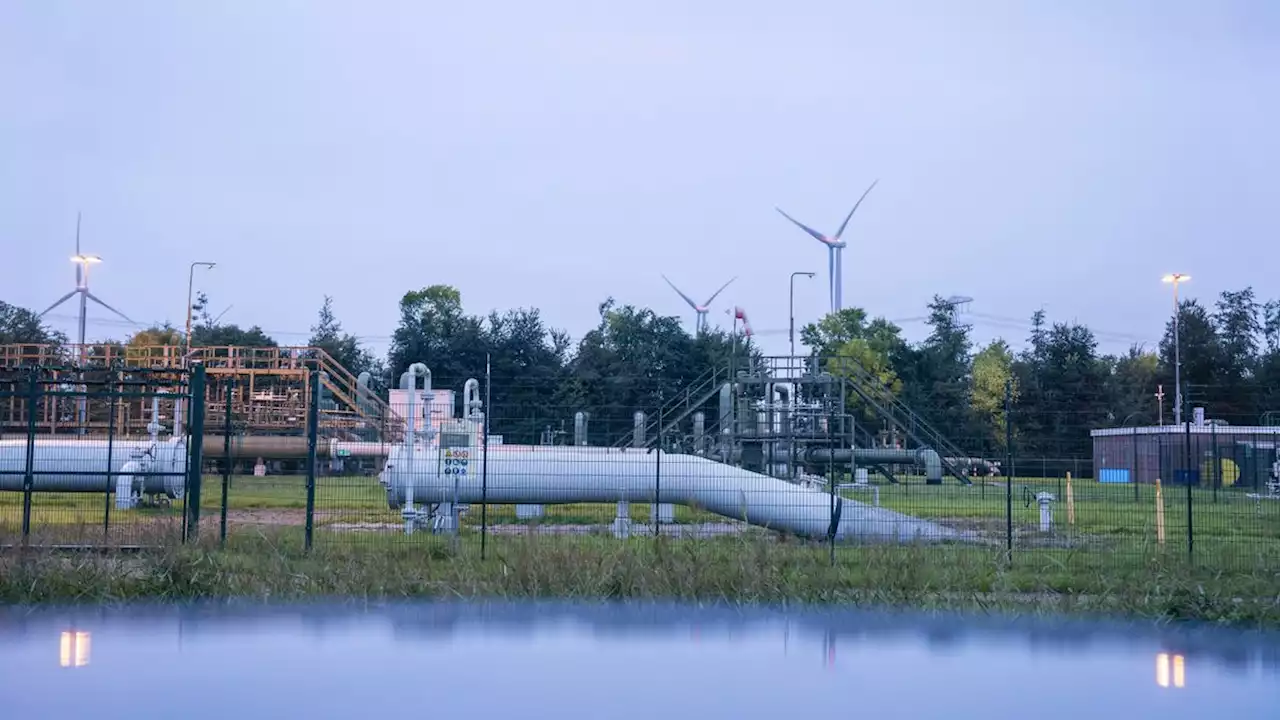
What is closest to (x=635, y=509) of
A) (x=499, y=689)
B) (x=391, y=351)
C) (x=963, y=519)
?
(x=963, y=519)

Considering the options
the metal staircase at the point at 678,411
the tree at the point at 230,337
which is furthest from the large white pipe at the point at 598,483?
the tree at the point at 230,337

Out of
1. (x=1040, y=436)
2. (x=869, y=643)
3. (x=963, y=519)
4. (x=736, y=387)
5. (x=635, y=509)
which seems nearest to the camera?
(x=869, y=643)

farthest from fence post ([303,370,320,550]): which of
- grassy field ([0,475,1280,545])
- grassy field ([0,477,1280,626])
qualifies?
grassy field ([0,475,1280,545])

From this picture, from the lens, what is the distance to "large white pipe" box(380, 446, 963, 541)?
19594 millimetres

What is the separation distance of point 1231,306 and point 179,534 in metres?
89.2

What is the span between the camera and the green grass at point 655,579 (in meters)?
13.5

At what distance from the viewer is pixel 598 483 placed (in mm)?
20000

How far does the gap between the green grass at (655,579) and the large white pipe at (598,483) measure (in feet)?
14.5

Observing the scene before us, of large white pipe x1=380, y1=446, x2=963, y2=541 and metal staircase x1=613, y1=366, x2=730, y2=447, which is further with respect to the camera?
metal staircase x1=613, y1=366, x2=730, y2=447

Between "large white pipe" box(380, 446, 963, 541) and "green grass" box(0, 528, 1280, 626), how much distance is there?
14.5ft

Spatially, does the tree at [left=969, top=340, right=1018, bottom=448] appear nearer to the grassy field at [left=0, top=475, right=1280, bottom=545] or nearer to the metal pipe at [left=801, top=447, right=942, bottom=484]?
the metal pipe at [left=801, top=447, right=942, bottom=484]

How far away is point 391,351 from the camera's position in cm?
7962

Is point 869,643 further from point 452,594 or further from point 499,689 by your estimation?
point 452,594

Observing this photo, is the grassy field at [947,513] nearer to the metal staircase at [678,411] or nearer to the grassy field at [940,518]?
the grassy field at [940,518]
